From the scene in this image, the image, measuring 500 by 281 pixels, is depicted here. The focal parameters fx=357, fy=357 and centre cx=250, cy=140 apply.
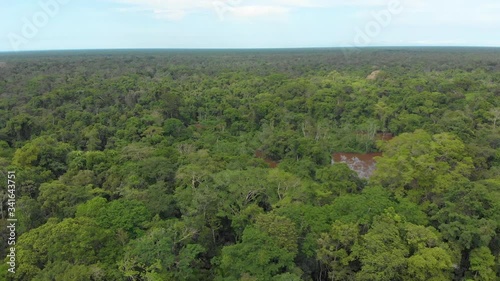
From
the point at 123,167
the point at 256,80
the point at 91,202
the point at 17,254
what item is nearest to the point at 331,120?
the point at 256,80

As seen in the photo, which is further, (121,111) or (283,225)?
(121,111)

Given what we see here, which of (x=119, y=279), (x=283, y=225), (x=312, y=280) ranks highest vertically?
(x=283, y=225)

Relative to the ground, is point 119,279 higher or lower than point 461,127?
lower

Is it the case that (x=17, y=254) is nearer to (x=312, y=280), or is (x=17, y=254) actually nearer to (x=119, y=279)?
(x=119, y=279)

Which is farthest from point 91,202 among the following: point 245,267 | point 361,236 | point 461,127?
point 461,127

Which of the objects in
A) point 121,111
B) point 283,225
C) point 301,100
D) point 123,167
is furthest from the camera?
point 301,100

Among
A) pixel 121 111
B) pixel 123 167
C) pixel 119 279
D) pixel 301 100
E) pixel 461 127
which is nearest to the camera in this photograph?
pixel 119 279

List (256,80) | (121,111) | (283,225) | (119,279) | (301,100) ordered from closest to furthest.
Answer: (119,279) < (283,225) < (121,111) < (301,100) < (256,80)

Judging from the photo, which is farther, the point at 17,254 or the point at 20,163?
the point at 20,163

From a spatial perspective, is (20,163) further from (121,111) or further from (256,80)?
(256,80)
